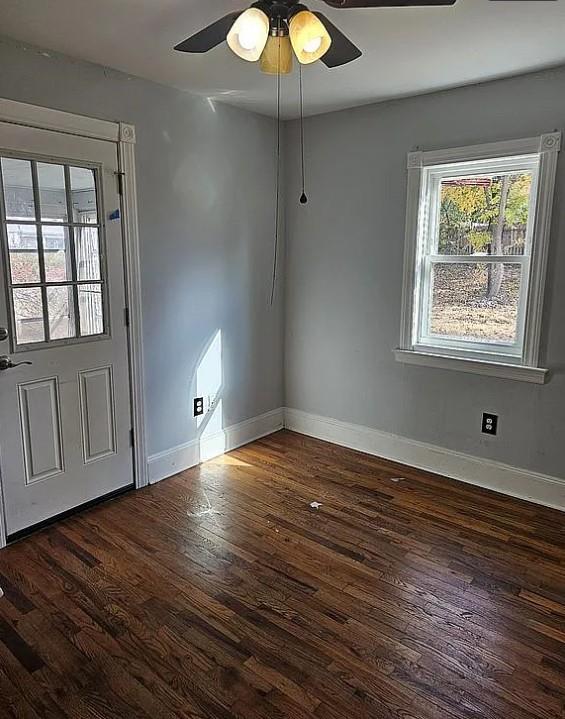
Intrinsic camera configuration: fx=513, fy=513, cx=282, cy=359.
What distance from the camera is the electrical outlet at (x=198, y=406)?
11.5ft

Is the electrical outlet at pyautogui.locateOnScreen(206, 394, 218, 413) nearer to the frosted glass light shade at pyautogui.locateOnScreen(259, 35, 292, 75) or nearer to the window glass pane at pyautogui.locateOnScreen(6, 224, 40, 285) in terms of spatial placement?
the window glass pane at pyautogui.locateOnScreen(6, 224, 40, 285)

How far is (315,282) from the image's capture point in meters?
3.94

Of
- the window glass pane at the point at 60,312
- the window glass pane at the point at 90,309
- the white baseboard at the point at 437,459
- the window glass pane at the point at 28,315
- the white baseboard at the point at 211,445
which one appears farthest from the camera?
the white baseboard at the point at 211,445

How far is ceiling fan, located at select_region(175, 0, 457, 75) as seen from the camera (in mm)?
1555

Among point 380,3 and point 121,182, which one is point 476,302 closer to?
point 380,3

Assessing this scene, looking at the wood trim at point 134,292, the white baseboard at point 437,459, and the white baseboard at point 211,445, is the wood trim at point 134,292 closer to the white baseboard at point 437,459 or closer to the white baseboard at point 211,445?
the white baseboard at point 211,445

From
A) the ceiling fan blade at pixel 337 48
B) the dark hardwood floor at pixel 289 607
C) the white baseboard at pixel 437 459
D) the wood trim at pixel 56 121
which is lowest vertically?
the dark hardwood floor at pixel 289 607

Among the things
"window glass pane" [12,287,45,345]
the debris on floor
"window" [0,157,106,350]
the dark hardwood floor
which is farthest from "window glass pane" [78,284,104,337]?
the debris on floor

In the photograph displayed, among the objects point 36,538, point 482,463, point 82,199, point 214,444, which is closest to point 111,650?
point 36,538

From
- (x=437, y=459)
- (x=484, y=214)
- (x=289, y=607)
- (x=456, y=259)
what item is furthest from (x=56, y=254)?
(x=437, y=459)

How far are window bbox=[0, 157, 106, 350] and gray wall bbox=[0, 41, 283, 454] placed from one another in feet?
1.03

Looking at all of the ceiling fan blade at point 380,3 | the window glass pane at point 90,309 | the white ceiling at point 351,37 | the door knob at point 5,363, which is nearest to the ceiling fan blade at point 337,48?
the ceiling fan blade at point 380,3

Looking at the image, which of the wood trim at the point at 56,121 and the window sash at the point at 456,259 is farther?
the window sash at the point at 456,259

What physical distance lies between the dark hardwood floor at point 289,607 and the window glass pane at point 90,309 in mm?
1031
